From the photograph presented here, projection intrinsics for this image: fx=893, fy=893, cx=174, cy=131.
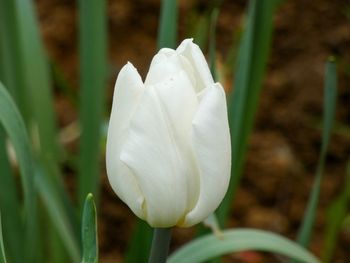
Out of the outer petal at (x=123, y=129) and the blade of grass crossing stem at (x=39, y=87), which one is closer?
the outer petal at (x=123, y=129)

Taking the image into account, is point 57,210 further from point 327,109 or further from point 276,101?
point 276,101

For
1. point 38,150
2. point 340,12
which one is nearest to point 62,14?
point 340,12

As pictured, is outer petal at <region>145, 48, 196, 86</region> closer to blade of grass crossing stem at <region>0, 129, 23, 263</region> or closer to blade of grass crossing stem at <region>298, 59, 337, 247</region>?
blade of grass crossing stem at <region>298, 59, 337, 247</region>

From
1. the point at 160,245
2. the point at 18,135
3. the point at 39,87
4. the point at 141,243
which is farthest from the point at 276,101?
the point at 160,245

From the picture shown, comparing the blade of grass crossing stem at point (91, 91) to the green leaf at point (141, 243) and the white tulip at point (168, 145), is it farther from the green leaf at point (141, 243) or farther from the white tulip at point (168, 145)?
the white tulip at point (168, 145)

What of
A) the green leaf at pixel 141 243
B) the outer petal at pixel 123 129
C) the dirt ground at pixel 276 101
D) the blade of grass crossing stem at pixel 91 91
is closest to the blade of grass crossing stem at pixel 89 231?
the outer petal at pixel 123 129
